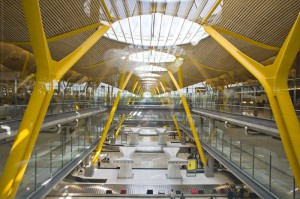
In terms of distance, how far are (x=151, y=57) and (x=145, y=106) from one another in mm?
7564

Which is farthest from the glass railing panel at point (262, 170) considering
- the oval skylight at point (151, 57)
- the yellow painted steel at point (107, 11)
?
the oval skylight at point (151, 57)

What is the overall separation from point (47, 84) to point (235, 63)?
22743 mm

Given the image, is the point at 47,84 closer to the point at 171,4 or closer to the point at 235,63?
the point at 171,4

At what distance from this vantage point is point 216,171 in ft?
92.9

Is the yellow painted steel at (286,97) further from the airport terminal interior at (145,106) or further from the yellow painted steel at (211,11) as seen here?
the yellow painted steel at (211,11)

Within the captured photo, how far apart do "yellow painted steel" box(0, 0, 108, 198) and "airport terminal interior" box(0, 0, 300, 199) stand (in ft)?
0.10

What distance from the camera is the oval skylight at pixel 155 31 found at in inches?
922

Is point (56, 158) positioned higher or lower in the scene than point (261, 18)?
lower

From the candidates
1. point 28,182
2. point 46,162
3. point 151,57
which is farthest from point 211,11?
point 151,57

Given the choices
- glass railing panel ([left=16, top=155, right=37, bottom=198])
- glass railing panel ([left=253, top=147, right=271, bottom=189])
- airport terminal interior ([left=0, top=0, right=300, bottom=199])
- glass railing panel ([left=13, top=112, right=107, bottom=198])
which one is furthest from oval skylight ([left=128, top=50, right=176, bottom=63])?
glass railing panel ([left=16, top=155, right=37, bottom=198])

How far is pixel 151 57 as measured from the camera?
130 ft

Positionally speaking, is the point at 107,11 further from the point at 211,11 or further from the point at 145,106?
the point at 145,106

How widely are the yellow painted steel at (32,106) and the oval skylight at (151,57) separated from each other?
2717 cm

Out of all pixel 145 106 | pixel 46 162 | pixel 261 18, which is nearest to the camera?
pixel 46 162
